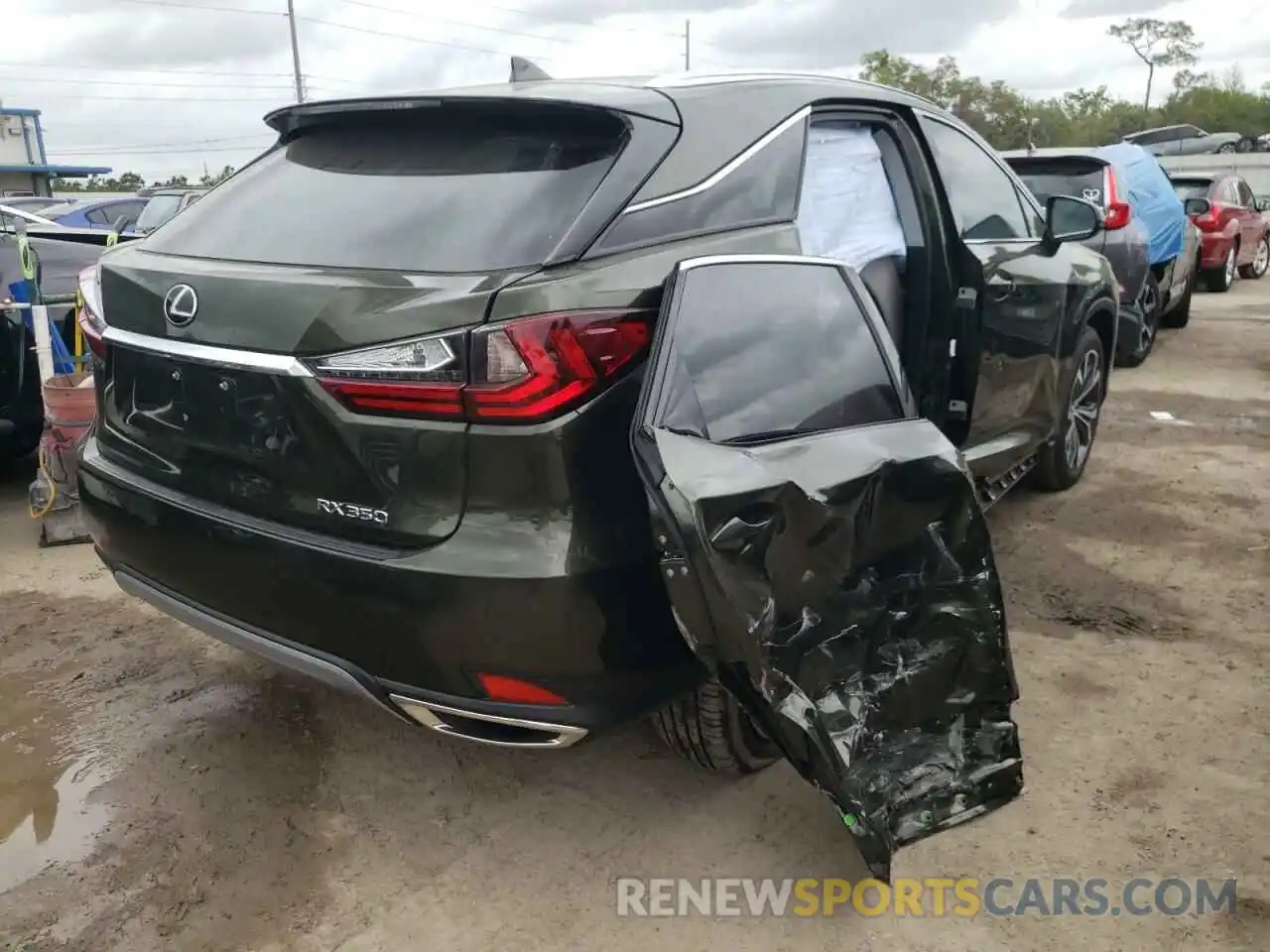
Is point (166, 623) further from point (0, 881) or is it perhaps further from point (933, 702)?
point (933, 702)

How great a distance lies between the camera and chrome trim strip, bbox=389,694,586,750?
219cm

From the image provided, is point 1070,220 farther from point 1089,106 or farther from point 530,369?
point 1089,106

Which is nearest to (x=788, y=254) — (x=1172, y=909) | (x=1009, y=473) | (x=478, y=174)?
(x=478, y=174)

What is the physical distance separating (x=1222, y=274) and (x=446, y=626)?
45.7 ft

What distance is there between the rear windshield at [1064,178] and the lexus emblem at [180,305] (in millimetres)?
6746

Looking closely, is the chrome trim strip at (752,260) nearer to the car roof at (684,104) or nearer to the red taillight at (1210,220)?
the car roof at (684,104)

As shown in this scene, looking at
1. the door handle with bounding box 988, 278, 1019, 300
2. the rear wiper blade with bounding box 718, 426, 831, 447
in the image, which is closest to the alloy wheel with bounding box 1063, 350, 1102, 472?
the door handle with bounding box 988, 278, 1019, 300

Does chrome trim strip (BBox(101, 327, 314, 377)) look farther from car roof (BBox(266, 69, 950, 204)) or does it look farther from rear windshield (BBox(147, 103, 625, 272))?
car roof (BBox(266, 69, 950, 204))

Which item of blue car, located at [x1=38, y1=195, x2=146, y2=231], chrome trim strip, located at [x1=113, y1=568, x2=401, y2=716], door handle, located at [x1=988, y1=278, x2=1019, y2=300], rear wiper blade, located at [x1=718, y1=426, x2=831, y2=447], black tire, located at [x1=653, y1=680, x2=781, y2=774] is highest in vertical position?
door handle, located at [x1=988, y1=278, x2=1019, y2=300]

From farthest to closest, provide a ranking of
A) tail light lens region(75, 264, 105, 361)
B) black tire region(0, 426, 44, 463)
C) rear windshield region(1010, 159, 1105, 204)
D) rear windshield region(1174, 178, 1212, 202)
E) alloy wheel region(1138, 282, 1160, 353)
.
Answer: rear windshield region(1174, 178, 1212, 202), alloy wheel region(1138, 282, 1160, 353), rear windshield region(1010, 159, 1105, 204), black tire region(0, 426, 44, 463), tail light lens region(75, 264, 105, 361)

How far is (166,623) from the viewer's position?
12.6ft

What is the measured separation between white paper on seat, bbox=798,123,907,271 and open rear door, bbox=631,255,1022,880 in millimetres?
764

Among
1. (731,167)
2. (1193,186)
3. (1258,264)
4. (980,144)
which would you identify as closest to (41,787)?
(731,167)

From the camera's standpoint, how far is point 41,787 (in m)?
2.88
